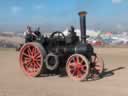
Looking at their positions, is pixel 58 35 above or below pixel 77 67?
above

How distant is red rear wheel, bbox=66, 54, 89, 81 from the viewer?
489 inches

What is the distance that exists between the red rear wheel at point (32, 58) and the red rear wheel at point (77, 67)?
115cm

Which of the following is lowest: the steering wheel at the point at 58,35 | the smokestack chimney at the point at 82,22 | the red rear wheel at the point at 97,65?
the red rear wheel at the point at 97,65

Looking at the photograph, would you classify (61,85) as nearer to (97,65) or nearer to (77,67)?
(77,67)

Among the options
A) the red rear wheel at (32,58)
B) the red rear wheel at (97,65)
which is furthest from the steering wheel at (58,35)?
the red rear wheel at (97,65)

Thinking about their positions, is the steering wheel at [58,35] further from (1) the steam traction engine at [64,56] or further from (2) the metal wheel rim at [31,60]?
(2) the metal wheel rim at [31,60]

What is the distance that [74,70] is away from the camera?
41.7 ft

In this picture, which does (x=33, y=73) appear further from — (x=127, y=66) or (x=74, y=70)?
(x=127, y=66)

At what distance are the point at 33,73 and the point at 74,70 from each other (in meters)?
1.71

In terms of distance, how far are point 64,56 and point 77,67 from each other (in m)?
0.90

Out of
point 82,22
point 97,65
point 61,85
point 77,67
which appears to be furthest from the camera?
point 97,65

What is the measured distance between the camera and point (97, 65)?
45.0ft

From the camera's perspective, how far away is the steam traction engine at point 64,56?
12.6m

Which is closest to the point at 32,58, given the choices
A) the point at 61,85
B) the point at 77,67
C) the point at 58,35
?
the point at 58,35
